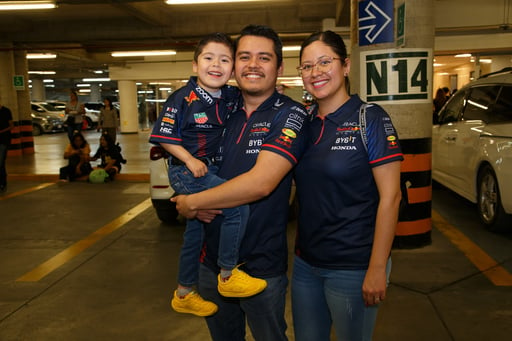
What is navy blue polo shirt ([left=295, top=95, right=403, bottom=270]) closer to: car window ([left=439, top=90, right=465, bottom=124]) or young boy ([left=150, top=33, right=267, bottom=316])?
young boy ([left=150, top=33, right=267, bottom=316])

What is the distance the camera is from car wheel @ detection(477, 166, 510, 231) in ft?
18.8

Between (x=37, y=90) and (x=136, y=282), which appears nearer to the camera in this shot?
(x=136, y=282)

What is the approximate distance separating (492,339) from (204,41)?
2.72 metres

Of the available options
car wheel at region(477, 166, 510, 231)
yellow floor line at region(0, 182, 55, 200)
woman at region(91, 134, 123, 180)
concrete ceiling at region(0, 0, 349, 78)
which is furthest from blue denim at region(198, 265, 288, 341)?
concrete ceiling at region(0, 0, 349, 78)

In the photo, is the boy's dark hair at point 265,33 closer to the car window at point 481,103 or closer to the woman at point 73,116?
the car window at point 481,103

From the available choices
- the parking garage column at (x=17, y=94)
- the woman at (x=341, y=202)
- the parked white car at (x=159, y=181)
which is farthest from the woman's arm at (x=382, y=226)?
the parking garage column at (x=17, y=94)

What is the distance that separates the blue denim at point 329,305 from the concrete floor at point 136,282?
137 centimetres

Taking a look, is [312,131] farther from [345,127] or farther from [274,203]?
[274,203]

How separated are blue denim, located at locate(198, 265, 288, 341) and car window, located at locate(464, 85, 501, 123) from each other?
15.9 feet

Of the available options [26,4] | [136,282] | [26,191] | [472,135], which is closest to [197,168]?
[136,282]

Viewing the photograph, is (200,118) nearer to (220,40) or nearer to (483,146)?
(220,40)

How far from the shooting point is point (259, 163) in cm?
188

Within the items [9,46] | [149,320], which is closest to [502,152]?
[149,320]

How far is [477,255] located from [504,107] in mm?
1864
